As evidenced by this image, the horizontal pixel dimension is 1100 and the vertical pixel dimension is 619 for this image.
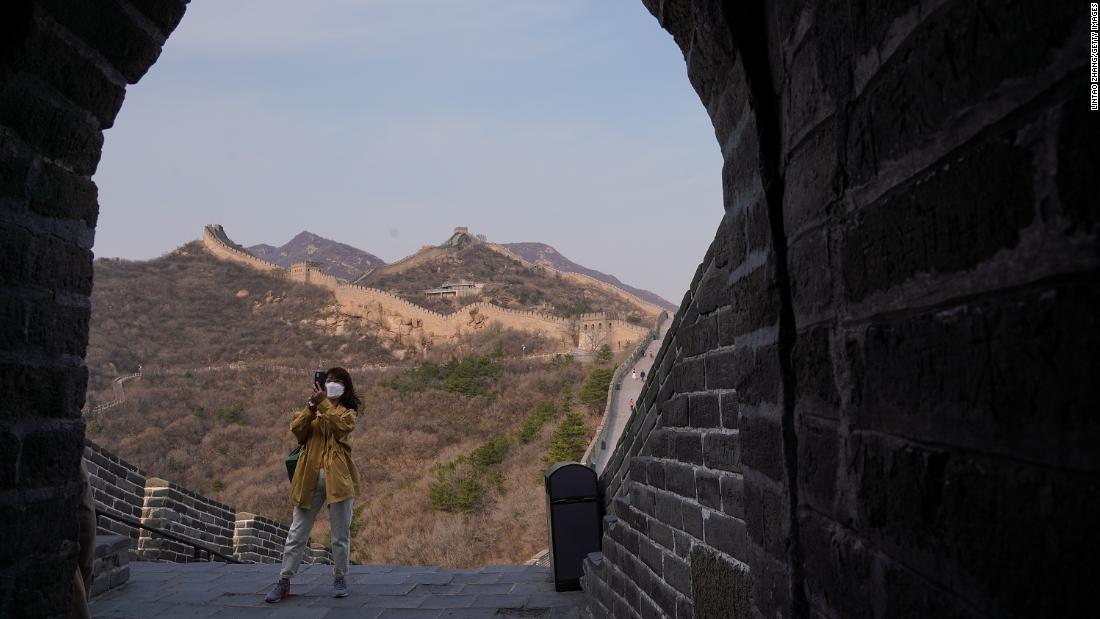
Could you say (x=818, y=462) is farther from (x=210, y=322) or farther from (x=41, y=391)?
(x=210, y=322)

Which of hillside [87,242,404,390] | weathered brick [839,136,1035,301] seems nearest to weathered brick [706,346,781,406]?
weathered brick [839,136,1035,301]

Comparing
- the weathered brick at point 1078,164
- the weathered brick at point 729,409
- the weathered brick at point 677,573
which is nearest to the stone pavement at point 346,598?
the weathered brick at point 677,573

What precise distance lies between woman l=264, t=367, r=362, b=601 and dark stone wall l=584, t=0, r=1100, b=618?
4.81 metres

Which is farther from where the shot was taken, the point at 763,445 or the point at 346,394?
the point at 346,394

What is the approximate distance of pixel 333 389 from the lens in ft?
21.0

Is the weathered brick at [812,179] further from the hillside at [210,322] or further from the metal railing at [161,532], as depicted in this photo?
the hillside at [210,322]

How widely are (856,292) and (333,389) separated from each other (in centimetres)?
562

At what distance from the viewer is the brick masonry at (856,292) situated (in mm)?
793

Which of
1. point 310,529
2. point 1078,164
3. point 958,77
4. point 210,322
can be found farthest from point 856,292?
point 210,322

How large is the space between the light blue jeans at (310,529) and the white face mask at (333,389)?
0.61m

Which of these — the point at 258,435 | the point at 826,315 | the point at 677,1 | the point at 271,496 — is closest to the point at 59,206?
the point at 677,1

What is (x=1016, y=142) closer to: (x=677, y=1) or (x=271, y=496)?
(x=677, y=1)

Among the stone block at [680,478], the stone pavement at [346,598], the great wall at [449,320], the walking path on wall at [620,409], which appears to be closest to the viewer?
the stone block at [680,478]

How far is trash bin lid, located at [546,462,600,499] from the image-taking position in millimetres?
6246
